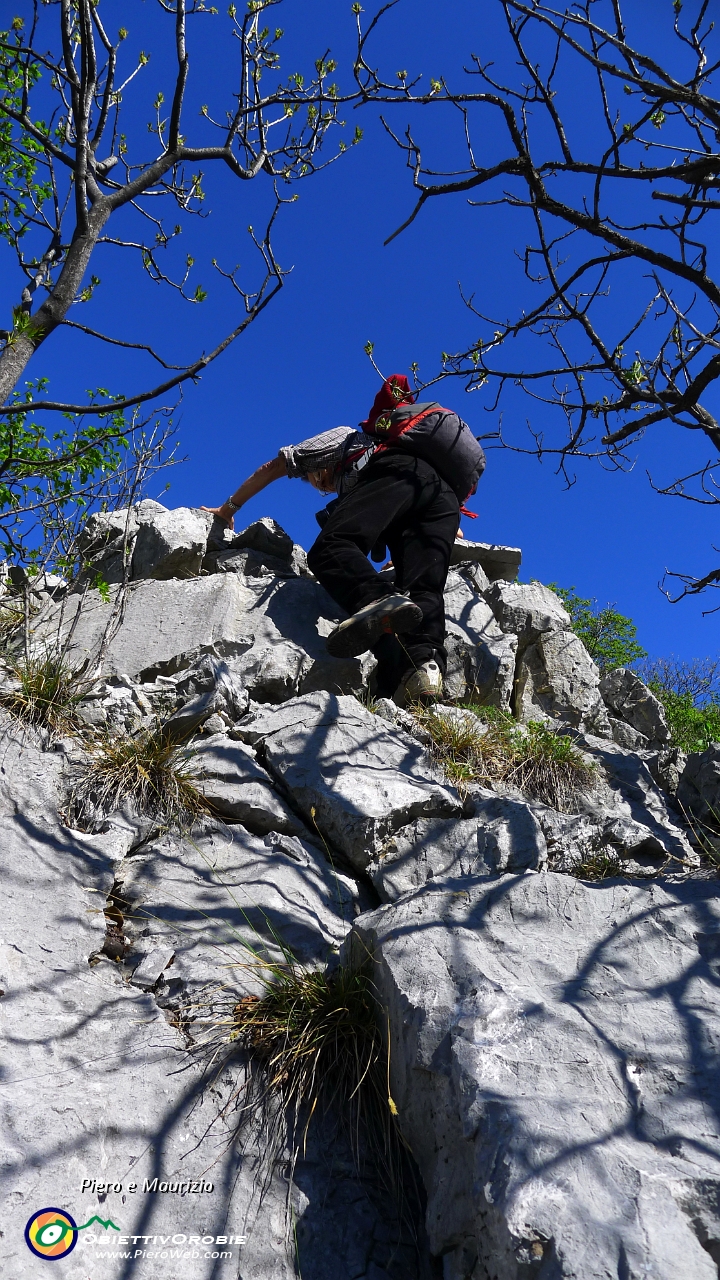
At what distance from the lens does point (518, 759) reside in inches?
167

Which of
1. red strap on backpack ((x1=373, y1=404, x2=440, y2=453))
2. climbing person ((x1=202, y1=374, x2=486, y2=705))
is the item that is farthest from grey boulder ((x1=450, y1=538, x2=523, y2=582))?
red strap on backpack ((x1=373, y1=404, x2=440, y2=453))

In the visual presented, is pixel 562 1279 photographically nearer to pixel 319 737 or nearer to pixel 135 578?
pixel 319 737

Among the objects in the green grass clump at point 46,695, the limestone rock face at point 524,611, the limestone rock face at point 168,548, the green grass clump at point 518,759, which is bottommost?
the green grass clump at point 46,695

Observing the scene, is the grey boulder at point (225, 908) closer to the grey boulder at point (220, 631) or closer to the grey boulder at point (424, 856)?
→ the grey boulder at point (424, 856)

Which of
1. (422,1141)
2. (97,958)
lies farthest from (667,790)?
(97,958)

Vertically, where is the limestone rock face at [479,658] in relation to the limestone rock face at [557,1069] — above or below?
above

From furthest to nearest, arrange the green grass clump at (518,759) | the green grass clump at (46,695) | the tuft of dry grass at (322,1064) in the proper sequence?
the green grass clump at (518,759) < the green grass clump at (46,695) < the tuft of dry grass at (322,1064)

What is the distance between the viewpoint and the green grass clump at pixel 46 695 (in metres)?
3.73

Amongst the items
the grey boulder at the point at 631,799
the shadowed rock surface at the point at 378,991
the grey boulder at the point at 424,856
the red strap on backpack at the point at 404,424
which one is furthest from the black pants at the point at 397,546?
the grey boulder at the point at 424,856

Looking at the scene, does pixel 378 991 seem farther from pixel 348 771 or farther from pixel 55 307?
pixel 55 307

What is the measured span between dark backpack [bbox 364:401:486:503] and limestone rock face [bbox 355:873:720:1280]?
10.3 ft
